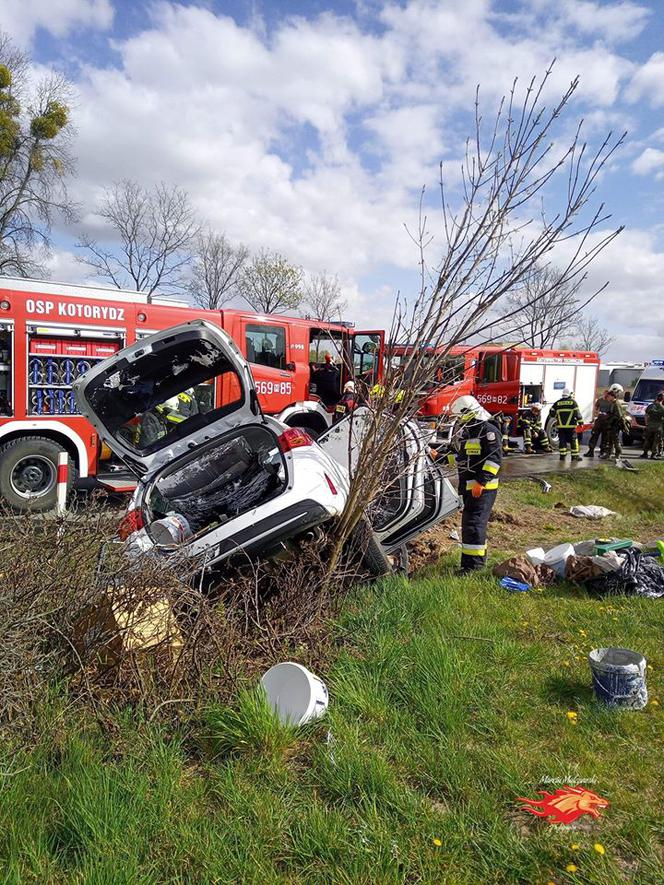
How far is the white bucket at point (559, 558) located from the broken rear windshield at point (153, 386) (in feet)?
9.28

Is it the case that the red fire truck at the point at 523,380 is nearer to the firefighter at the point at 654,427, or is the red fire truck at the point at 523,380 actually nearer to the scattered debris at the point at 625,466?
the firefighter at the point at 654,427

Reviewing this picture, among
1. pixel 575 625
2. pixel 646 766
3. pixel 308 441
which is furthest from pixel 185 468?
pixel 646 766

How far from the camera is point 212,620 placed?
3172 mm

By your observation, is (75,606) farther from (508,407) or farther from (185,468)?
(508,407)

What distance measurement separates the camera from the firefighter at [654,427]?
14.3 meters

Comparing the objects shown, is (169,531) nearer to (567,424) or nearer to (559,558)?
(559,558)

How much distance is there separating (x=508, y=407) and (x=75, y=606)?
15.1 metres

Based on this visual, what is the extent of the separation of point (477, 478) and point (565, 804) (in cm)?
342

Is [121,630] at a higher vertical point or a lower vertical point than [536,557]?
higher

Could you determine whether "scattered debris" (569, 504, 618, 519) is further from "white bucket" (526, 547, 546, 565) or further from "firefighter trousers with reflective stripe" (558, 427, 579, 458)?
"firefighter trousers with reflective stripe" (558, 427, 579, 458)

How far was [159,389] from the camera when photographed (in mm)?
5457

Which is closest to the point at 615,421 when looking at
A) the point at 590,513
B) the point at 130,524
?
the point at 590,513

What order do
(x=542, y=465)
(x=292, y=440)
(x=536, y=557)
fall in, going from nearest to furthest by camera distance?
1. (x=292, y=440)
2. (x=536, y=557)
3. (x=542, y=465)

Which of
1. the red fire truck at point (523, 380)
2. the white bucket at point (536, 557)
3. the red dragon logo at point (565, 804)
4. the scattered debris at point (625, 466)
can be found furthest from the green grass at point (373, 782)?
the red fire truck at point (523, 380)
